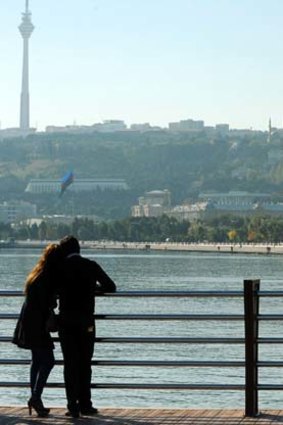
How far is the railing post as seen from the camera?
13.0 m

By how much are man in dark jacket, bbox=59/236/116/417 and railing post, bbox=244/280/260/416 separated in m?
1.12

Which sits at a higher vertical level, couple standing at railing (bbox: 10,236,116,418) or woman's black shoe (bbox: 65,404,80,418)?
couple standing at railing (bbox: 10,236,116,418)

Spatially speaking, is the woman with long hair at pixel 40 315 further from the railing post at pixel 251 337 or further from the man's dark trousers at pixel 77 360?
the railing post at pixel 251 337

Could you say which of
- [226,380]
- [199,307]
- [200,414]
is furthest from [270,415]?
[199,307]

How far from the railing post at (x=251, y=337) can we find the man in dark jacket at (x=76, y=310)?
1.12 m

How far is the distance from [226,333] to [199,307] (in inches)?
591

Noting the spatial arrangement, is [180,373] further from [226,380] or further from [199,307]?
[199,307]

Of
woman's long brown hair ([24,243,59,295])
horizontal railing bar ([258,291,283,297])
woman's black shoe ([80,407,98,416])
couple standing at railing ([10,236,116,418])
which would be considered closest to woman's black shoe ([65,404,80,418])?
couple standing at railing ([10,236,116,418])

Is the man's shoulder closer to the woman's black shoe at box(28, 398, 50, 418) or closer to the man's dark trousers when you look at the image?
the man's dark trousers

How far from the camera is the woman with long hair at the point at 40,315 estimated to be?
13.0 meters

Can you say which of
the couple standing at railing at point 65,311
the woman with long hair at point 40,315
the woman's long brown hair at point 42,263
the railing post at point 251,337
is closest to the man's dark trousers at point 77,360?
the couple standing at railing at point 65,311

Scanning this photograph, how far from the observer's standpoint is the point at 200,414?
13.0 meters

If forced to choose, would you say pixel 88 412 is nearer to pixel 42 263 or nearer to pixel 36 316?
pixel 36 316

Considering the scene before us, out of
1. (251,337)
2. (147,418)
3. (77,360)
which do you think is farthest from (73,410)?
(251,337)
